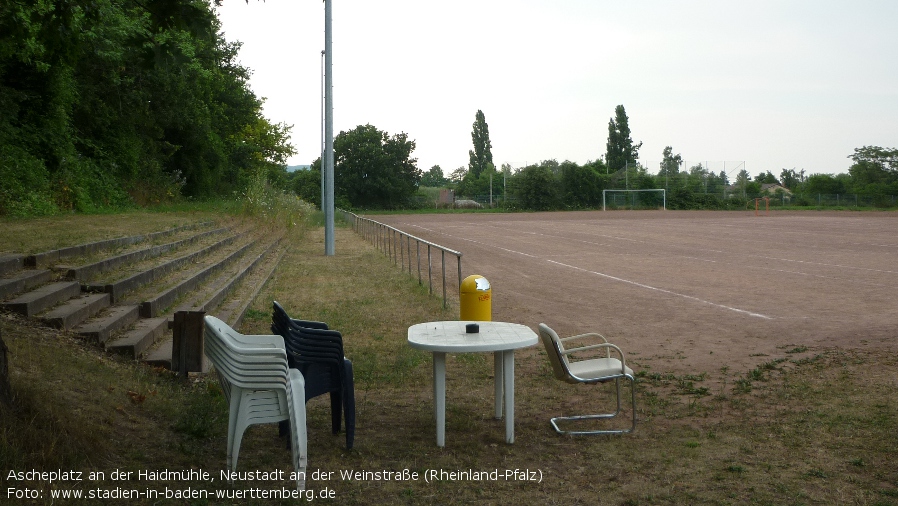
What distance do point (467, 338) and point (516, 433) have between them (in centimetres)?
84

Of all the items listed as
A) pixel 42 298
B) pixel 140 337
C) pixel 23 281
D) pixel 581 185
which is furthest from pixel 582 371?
pixel 581 185

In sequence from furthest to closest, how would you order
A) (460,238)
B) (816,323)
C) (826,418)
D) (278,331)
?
(460,238), (816,323), (826,418), (278,331)

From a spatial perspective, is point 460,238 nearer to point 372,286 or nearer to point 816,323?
point 372,286

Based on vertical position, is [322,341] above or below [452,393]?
above

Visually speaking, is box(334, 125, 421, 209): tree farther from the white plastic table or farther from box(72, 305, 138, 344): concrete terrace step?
the white plastic table

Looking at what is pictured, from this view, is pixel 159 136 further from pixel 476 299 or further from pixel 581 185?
pixel 581 185

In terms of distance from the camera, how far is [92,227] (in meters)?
15.4

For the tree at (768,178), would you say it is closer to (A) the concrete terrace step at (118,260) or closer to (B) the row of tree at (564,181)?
(B) the row of tree at (564,181)

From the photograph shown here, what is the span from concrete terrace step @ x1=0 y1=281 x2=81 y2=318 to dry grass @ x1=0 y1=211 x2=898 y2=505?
0.26 m

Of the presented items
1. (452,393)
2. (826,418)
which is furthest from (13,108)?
(826,418)

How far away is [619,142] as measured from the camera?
10050 centimetres

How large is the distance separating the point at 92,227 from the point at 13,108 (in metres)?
8.71

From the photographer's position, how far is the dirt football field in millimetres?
10008

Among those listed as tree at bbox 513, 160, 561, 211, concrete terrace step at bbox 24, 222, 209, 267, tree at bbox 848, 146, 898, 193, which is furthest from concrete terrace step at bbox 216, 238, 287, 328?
tree at bbox 848, 146, 898, 193
